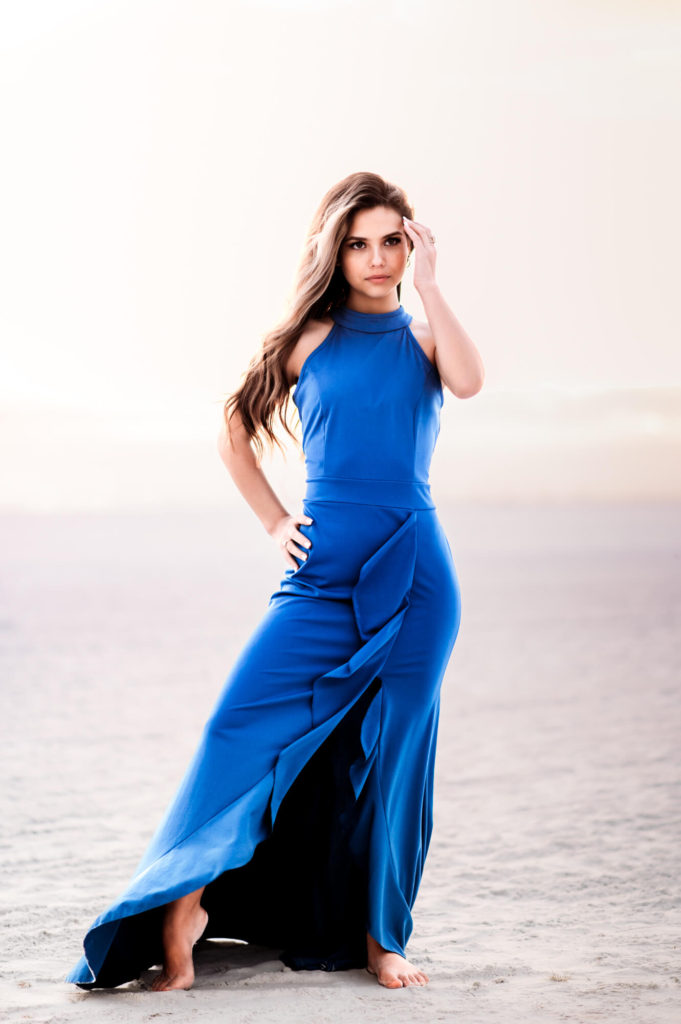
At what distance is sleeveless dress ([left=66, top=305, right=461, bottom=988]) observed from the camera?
250 cm

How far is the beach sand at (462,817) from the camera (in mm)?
2453

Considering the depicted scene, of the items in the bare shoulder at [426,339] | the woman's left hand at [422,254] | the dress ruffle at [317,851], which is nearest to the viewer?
the dress ruffle at [317,851]

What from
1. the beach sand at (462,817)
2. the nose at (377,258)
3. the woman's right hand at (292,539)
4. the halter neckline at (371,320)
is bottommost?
the beach sand at (462,817)

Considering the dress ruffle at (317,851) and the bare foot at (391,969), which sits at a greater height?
the dress ruffle at (317,851)

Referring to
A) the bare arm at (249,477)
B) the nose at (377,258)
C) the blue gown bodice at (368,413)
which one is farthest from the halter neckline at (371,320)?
the bare arm at (249,477)

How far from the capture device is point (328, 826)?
2.68 metres

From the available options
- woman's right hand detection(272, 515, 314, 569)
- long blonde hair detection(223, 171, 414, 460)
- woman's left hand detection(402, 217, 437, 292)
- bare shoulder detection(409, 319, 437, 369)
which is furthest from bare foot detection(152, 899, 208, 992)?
woman's left hand detection(402, 217, 437, 292)

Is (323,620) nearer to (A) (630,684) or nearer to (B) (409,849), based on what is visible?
(B) (409,849)

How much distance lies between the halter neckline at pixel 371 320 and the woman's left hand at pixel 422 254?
0.15 meters

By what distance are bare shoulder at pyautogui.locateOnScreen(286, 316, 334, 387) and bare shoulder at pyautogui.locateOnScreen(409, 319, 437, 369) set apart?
20 centimetres

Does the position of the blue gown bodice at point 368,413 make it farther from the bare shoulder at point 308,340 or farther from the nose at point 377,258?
the nose at point 377,258

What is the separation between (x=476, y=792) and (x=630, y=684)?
446cm

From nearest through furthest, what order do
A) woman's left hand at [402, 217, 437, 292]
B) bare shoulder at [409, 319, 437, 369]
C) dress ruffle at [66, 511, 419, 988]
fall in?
dress ruffle at [66, 511, 419, 988]
woman's left hand at [402, 217, 437, 292]
bare shoulder at [409, 319, 437, 369]

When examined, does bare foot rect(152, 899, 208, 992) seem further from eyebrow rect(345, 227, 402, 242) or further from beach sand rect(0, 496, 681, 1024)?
eyebrow rect(345, 227, 402, 242)
